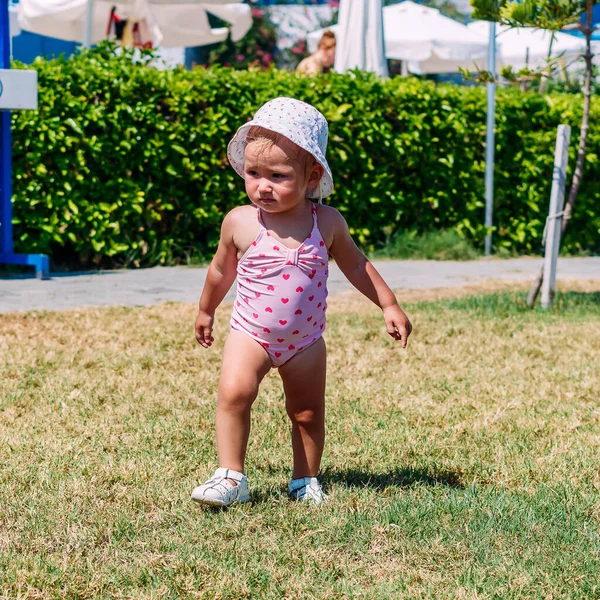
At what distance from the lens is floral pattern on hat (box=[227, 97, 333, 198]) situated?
2.99m

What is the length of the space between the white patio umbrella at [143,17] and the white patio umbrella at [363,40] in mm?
2472

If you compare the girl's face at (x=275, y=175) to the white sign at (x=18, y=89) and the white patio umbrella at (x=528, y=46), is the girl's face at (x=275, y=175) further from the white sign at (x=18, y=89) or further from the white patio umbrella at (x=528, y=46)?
the white patio umbrella at (x=528, y=46)

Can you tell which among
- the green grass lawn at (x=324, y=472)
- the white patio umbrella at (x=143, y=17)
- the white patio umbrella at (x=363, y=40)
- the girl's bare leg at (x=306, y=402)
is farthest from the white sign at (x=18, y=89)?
the white patio umbrella at (x=143, y=17)

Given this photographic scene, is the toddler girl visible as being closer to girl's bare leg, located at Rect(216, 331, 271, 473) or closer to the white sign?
girl's bare leg, located at Rect(216, 331, 271, 473)

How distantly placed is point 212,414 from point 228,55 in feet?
57.5

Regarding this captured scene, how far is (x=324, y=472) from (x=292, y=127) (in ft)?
4.18

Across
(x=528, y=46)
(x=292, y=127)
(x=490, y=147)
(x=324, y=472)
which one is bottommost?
(x=324, y=472)

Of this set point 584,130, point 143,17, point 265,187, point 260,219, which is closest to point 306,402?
point 260,219

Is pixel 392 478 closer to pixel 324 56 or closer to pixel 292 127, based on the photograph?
pixel 292 127

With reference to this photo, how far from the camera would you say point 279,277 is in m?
3.10

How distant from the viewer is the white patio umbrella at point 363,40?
36.6 feet

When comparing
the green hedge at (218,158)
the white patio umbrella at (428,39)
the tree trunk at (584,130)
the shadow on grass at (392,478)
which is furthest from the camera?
→ the white patio umbrella at (428,39)

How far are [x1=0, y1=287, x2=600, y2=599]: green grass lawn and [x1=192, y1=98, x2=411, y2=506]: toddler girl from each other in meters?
0.24

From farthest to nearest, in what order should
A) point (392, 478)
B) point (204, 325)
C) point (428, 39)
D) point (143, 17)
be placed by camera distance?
point (428, 39)
point (143, 17)
point (392, 478)
point (204, 325)
